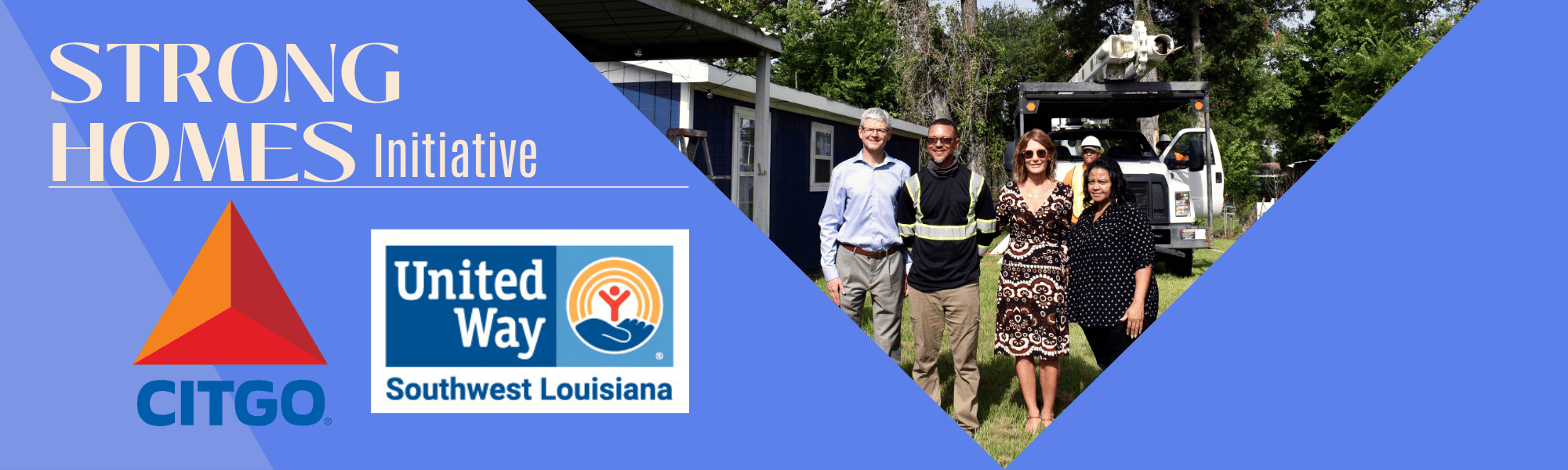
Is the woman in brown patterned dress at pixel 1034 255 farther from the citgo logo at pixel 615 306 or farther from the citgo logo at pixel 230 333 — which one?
the citgo logo at pixel 230 333

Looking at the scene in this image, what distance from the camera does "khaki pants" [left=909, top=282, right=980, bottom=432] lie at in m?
4.09

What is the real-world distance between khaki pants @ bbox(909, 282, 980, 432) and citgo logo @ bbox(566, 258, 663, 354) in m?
1.85

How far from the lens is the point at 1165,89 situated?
996 centimetres

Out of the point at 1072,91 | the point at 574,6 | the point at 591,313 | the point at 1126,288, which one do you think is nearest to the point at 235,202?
the point at 591,313

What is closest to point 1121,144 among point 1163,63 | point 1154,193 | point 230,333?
point 1154,193

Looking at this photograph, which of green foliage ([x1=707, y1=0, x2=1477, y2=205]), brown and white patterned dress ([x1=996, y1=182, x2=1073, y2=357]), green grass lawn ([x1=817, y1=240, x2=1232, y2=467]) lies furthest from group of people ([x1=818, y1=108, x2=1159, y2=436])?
green foliage ([x1=707, y1=0, x2=1477, y2=205])

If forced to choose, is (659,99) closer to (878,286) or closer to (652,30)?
(652,30)

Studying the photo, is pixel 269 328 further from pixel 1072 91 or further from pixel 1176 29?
pixel 1176 29

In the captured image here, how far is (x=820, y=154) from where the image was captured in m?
13.9

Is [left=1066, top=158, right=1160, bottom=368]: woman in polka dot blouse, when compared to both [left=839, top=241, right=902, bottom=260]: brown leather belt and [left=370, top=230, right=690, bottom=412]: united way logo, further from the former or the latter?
[left=370, top=230, right=690, bottom=412]: united way logo

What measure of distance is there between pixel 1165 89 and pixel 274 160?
30.2 feet

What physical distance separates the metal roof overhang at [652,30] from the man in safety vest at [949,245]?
9.77ft

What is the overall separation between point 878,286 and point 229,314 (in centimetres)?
254

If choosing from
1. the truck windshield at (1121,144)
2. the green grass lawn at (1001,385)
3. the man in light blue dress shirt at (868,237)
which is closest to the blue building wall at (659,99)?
the green grass lawn at (1001,385)
